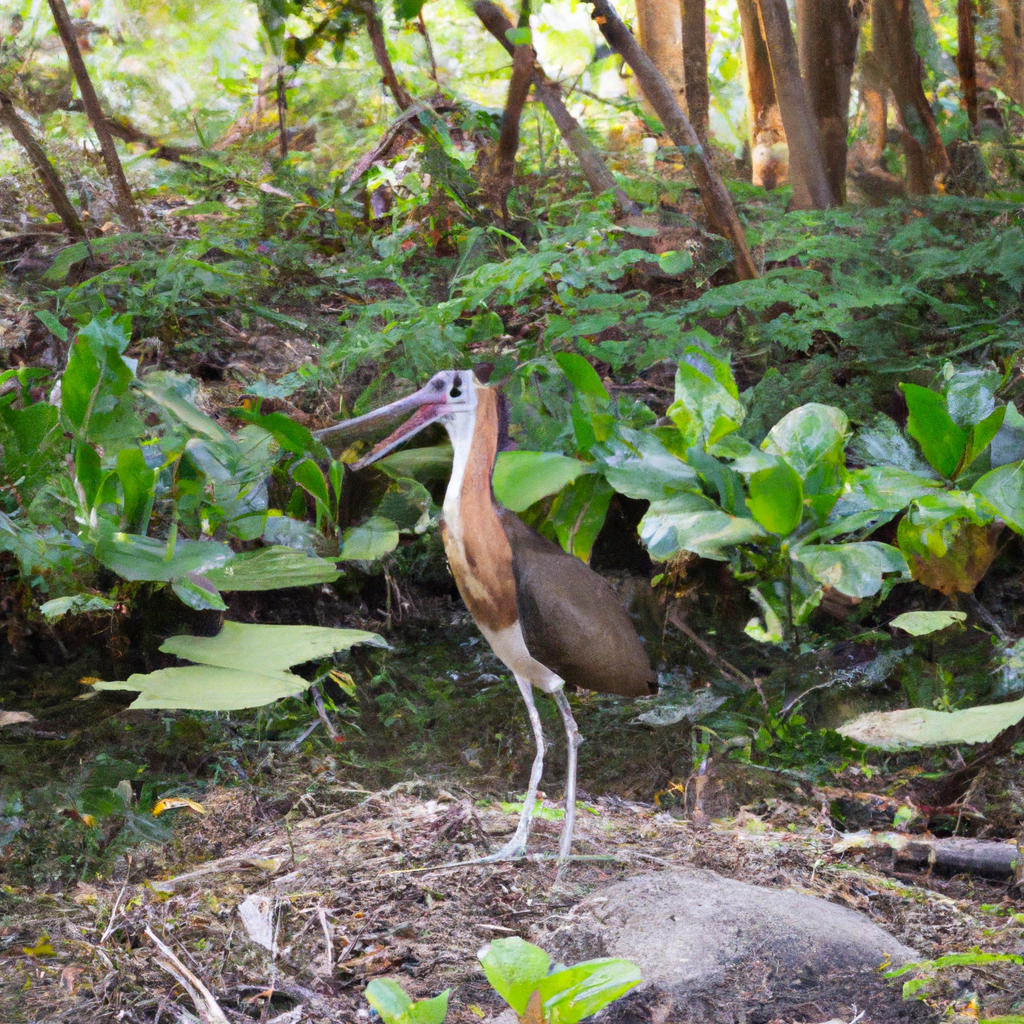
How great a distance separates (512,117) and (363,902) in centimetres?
329

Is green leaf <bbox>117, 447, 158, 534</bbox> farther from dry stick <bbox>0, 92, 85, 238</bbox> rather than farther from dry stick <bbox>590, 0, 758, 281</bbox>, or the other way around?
dry stick <bbox>590, 0, 758, 281</bbox>

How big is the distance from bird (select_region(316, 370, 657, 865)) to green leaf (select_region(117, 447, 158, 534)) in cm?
66

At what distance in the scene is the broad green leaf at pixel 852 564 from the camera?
2211 mm

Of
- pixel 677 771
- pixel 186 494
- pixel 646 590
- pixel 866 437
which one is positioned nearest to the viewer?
pixel 677 771

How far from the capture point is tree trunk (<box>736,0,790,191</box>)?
17.2 ft

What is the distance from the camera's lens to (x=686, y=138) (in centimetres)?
353

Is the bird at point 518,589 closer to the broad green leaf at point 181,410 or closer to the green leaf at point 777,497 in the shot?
the green leaf at point 777,497

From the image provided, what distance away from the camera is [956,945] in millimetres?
1507

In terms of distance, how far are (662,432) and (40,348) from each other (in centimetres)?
237

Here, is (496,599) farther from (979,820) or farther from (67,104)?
(67,104)

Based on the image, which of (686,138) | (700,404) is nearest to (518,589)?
(700,404)

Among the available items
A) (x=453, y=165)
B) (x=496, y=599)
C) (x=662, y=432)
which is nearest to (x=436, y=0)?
(x=453, y=165)

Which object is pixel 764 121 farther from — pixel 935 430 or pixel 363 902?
pixel 363 902

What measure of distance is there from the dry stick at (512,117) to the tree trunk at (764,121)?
1.77 meters
